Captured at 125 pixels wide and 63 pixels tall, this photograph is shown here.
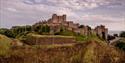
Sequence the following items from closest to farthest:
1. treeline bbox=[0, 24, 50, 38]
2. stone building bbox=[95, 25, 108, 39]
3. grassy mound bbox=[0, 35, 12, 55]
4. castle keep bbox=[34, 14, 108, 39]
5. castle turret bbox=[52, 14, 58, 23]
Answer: grassy mound bbox=[0, 35, 12, 55] → treeline bbox=[0, 24, 50, 38] → castle keep bbox=[34, 14, 108, 39] → castle turret bbox=[52, 14, 58, 23] → stone building bbox=[95, 25, 108, 39]

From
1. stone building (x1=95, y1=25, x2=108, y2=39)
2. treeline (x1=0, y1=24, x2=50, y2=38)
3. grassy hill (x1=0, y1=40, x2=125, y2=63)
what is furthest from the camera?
stone building (x1=95, y1=25, x2=108, y2=39)

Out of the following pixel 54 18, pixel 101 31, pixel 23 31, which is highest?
pixel 54 18

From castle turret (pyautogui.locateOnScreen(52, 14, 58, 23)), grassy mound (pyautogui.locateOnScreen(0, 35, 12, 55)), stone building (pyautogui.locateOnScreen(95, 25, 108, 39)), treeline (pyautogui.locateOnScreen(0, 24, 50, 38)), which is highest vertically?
castle turret (pyautogui.locateOnScreen(52, 14, 58, 23))

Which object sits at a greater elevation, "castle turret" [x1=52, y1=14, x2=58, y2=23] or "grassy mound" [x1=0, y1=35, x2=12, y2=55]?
"castle turret" [x1=52, y1=14, x2=58, y2=23]

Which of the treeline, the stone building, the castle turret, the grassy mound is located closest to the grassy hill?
the grassy mound

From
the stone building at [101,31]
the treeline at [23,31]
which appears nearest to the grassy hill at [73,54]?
the treeline at [23,31]

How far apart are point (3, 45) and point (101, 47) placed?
219 inches

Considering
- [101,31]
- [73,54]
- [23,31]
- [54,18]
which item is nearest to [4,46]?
[73,54]

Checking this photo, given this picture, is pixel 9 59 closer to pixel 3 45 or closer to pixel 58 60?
pixel 3 45

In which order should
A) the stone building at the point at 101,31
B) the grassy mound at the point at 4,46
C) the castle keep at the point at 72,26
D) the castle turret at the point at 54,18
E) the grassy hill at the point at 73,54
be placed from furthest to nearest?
the stone building at the point at 101,31 < the castle turret at the point at 54,18 < the castle keep at the point at 72,26 < the grassy hill at the point at 73,54 < the grassy mound at the point at 4,46

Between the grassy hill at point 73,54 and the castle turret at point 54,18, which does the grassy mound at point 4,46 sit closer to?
the grassy hill at point 73,54

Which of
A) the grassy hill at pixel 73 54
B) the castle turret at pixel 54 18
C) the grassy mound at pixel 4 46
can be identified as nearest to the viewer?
the grassy mound at pixel 4 46

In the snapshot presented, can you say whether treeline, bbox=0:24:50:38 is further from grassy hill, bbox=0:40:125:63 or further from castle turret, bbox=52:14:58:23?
grassy hill, bbox=0:40:125:63

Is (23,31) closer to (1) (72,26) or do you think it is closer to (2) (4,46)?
(1) (72,26)
